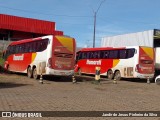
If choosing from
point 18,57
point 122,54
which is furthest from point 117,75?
point 18,57

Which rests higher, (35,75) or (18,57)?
(18,57)

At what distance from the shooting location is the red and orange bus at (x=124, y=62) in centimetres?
2855

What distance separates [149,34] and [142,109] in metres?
36.4

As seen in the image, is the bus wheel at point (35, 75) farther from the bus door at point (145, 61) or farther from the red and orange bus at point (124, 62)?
the bus door at point (145, 61)

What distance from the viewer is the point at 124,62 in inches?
1168

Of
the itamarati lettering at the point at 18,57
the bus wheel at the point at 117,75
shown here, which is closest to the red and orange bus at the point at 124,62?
the bus wheel at the point at 117,75

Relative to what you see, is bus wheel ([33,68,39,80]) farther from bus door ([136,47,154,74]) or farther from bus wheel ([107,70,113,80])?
bus door ([136,47,154,74])

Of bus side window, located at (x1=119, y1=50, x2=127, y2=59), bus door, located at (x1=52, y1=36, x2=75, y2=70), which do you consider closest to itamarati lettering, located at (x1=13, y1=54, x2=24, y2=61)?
bus door, located at (x1=52, y1=36, x2=75, y2=70)

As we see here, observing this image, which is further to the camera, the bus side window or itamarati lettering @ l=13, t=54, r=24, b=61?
the bus side window

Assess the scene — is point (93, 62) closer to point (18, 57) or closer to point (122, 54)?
point (122, 54)

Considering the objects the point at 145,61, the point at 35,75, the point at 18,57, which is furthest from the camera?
the point at 18,57

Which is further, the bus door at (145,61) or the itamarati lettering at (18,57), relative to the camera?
the itamarati lettering at (18,57)

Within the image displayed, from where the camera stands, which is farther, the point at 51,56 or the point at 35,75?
the point at 35,75

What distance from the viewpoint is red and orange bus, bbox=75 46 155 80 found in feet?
93.7
